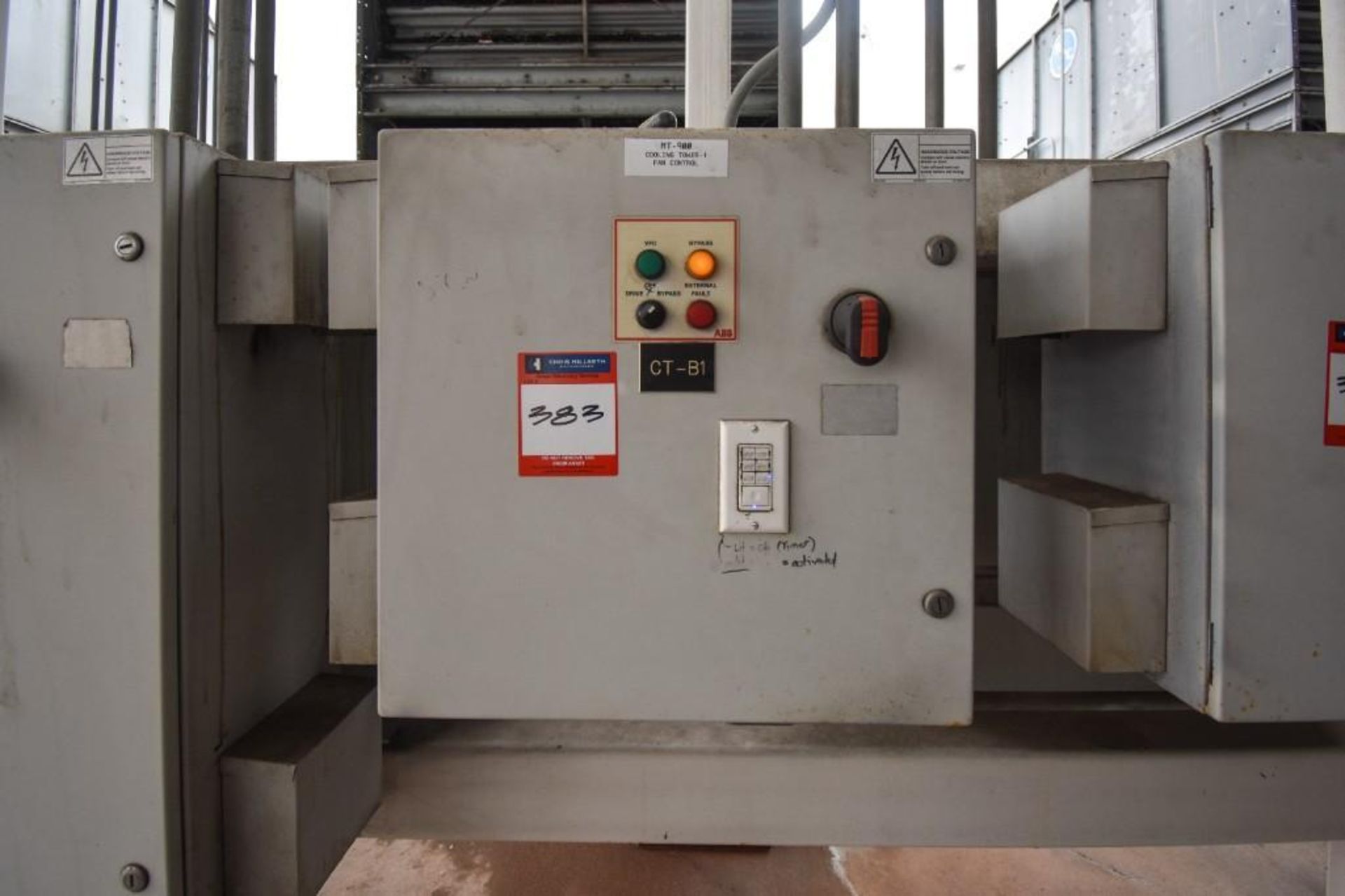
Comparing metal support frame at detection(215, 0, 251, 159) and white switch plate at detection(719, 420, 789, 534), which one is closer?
white switch plate at detection(719, 420, 789, 534)

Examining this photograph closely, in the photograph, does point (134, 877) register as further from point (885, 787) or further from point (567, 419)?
point (885, 787)

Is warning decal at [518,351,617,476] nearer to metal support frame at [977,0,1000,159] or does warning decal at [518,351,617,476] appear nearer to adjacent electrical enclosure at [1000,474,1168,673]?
adjacent electrical enclosure at [1000,474,1168,673]

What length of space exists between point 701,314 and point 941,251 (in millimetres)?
269

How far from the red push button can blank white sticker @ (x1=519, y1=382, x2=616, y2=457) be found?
0.37ft

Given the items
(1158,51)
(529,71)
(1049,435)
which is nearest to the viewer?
(1049,435)

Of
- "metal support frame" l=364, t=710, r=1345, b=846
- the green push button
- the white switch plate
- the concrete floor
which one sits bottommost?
the concrete floor

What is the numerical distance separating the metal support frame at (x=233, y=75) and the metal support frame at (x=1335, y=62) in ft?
5.22

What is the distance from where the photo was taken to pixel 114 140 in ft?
2.45

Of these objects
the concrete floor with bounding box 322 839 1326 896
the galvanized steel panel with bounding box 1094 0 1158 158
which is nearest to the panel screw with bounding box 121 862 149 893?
the concrete floor with bounding box 322 839 1326 896

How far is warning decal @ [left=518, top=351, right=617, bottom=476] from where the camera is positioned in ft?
2.50

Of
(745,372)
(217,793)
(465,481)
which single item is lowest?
(217,793)

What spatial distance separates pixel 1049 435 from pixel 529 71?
159 centimetres

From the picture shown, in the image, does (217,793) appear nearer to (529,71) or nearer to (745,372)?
(745,372)

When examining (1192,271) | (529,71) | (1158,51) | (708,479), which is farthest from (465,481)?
(1158,51)
